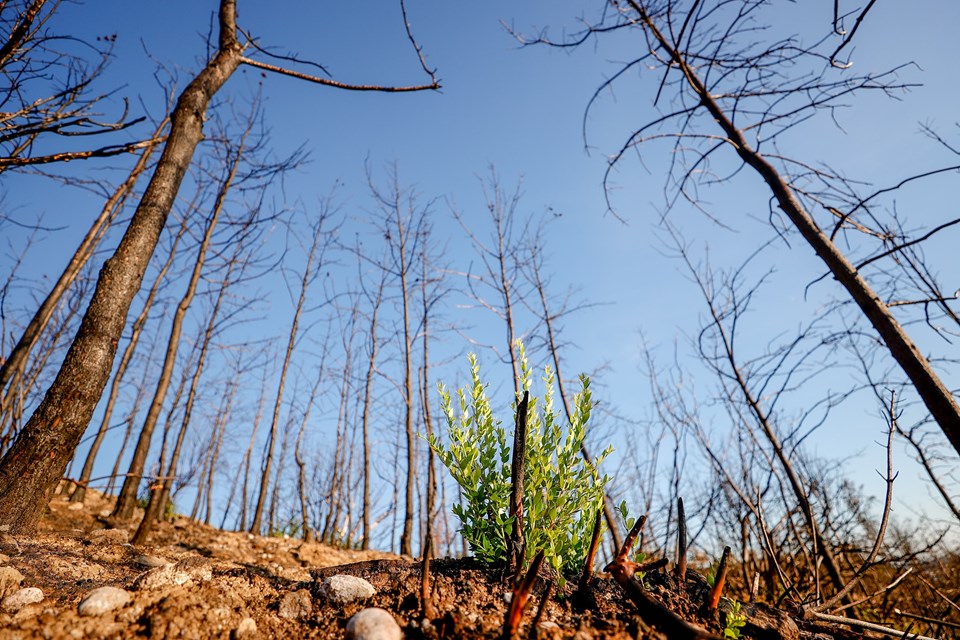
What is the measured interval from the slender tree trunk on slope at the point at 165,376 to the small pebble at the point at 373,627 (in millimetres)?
5862

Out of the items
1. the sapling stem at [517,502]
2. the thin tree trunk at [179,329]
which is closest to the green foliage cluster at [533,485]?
the sapling stem at [517,502]

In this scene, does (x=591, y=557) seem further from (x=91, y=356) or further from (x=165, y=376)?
(x=165, y=376)

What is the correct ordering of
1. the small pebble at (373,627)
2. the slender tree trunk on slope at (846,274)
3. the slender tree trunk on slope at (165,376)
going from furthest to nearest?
the slender tree trunk on slope at (165,376) < the slender tree trunk on slope at (846,274) < the small pebble at (373,627)

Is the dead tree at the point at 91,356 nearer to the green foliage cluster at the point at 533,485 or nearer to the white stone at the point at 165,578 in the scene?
the white stone at the point at 165,578

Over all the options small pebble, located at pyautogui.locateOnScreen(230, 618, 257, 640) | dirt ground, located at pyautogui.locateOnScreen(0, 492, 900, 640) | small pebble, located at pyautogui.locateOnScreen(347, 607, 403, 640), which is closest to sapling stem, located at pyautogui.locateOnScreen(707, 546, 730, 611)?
dirt ground, located at pyautogui.locateOnScreen(0, 492, 900, 640)

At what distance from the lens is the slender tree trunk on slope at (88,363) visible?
2254 millimetres

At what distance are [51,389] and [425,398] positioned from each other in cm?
774

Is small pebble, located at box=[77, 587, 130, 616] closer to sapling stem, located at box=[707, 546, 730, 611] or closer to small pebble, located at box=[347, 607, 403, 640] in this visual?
small pebble, located at box=[347, 607, 403, 640]

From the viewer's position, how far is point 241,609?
1463mm

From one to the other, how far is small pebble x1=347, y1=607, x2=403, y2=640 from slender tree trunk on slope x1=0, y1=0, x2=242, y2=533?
2.03 m

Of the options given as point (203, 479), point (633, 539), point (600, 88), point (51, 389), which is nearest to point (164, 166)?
point (51, 389)

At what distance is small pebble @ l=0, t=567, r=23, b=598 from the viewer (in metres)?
1.53

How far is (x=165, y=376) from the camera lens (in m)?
6.59

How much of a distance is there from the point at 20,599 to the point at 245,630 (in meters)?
0.77
